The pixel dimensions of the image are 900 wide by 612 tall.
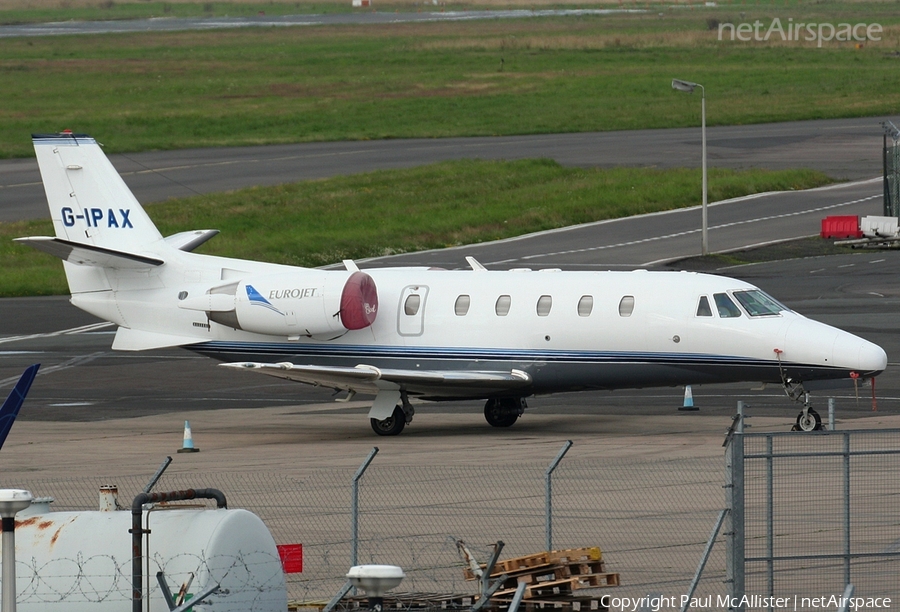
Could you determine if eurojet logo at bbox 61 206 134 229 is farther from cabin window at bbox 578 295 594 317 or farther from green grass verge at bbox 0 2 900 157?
green grass verge at bbox 0 2 900 157

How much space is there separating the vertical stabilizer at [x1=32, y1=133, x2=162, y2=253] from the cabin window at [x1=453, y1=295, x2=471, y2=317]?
25.1ft

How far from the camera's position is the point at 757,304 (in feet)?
95.7

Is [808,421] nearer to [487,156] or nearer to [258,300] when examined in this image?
[258,300]

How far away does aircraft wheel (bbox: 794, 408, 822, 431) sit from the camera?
27.0 metres

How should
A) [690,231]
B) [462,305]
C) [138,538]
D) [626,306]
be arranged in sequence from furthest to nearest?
1. [690,231]
2. [462,305]
3. [626,306]
4. [138,538]

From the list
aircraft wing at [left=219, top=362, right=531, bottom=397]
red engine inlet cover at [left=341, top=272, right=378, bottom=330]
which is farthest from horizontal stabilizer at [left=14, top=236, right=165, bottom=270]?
red engine inlet cover at [left=341, top=272, right=378, bottom=330]

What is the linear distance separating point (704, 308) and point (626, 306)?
60.6 inches

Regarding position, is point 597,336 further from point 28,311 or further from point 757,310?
point 28,311

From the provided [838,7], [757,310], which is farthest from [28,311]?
[838,7]

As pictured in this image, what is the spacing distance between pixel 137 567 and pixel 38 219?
54799 mm

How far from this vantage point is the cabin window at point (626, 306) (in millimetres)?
29422

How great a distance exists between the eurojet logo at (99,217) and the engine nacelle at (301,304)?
406cm

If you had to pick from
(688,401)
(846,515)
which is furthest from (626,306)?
(846,515)

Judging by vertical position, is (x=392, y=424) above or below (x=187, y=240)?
below
